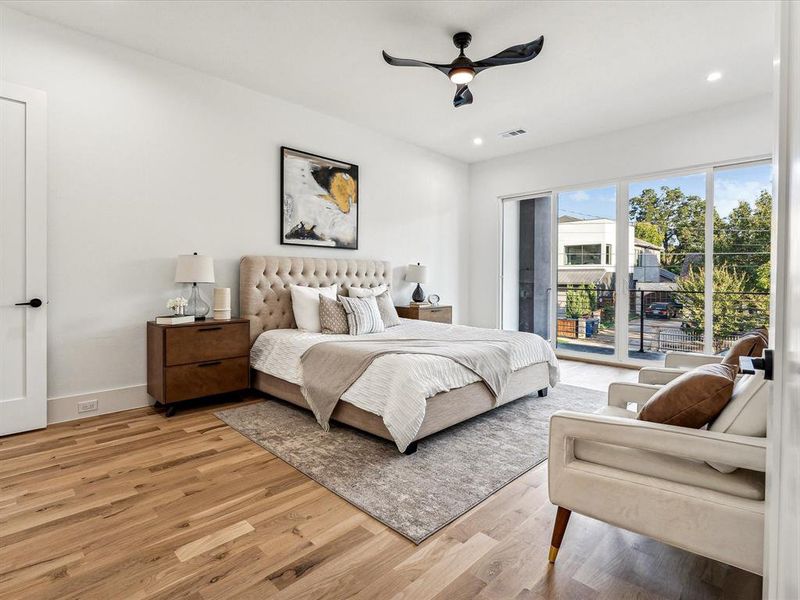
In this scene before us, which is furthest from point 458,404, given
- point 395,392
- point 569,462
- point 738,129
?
point 738,129

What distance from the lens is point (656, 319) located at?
506 cm

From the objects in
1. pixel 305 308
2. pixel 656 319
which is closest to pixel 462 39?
A: pixel 305 308

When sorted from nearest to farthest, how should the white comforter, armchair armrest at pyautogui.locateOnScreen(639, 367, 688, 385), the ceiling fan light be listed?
armchair armrest at pyautogui.locateOnScreen(639, 367, 688, 385), the white comforter, the ceiling fan light

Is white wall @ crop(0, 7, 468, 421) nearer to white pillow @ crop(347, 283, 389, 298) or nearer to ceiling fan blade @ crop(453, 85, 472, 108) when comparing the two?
white pillow @ crop(347, 283, 389, 298)

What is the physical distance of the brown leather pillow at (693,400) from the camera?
4.59 ft

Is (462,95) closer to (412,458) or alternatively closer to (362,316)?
(362,316)

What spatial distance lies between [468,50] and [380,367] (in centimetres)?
266

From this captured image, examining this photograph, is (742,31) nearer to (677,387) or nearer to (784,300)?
(677,387)

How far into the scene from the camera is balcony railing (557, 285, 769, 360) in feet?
14.7

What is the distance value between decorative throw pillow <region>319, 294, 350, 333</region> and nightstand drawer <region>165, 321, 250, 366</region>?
0.68 m

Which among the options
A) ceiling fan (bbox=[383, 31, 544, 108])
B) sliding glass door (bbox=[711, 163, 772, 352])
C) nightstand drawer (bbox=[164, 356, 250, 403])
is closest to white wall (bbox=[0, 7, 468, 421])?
nightstand drawer (bbox=[164, 356, 250, 403])

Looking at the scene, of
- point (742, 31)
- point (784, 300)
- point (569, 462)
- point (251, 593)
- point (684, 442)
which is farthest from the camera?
point (742, 31)

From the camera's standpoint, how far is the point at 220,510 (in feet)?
6.51

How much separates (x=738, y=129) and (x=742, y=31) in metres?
1.64
